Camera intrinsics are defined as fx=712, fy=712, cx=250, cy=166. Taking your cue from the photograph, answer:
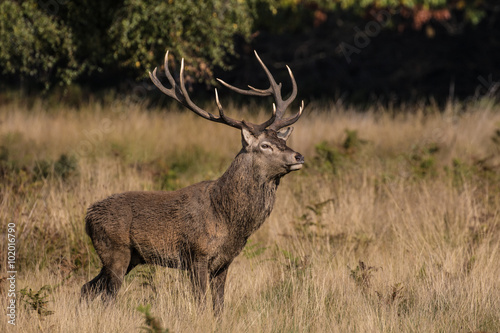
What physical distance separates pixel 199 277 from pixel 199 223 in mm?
405

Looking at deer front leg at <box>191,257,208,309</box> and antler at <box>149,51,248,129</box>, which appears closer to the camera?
deer front leg at <box>191,257,208,309</box>

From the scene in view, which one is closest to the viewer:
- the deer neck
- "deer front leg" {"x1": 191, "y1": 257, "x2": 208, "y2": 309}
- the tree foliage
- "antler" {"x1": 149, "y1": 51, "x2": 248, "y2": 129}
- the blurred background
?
"deer front leg" {"x1": 191, "y1": 257, "x2": 208, "y2": 309}

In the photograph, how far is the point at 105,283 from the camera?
5.52 meters

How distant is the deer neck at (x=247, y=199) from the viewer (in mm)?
5383

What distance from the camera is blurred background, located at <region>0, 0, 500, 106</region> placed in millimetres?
10281

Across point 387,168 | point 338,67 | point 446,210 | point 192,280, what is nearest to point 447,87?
point 338,67

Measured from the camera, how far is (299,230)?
7.18 m

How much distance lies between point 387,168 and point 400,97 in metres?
11.2

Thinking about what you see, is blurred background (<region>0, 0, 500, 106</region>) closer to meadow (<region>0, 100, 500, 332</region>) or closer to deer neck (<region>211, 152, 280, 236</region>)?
meadow (<region>0, 100, 500, 332</region>)

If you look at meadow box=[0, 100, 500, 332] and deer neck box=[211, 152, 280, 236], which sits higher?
deer neck box=[211, 152, 280, 236]

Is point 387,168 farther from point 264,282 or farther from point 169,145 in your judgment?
point 264,282

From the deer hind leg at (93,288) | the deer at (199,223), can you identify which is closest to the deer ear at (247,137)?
the deer at (199,223)

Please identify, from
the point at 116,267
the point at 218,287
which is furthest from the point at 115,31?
the point at 218,287

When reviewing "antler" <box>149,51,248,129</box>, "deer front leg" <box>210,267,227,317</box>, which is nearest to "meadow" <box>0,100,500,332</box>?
"deer front leg" <box>210,267,227,317</box>
